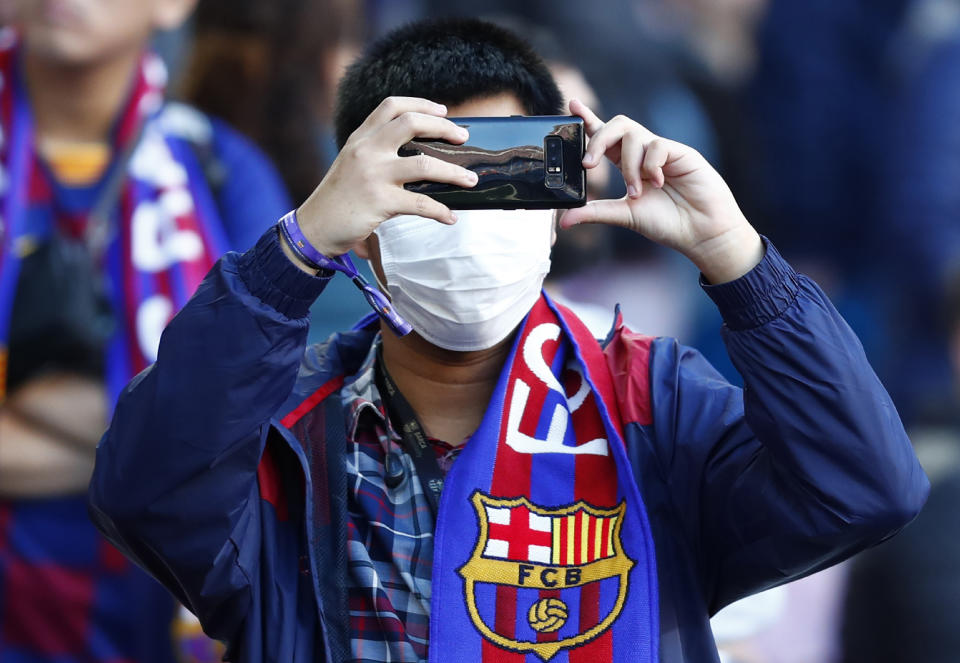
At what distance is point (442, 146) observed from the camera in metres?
1.90

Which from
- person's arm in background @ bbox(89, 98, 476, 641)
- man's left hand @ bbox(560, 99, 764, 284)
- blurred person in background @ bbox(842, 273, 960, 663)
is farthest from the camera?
blurred person in background @ bbox(842, 273, 960, 663)

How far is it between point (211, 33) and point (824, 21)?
2.26 m

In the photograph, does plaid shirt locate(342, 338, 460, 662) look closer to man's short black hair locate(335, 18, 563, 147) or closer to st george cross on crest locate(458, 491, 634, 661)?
st george cross on crest locate(458, 491, 634, 661)

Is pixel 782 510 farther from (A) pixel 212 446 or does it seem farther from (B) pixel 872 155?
(B) pixel 872 155

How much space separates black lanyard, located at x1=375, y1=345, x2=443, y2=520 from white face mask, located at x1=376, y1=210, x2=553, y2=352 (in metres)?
0.12

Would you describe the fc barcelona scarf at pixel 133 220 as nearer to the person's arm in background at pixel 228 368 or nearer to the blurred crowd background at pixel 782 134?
the blurred crowd background at pixel 782 134

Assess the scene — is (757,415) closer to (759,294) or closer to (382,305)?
(759,294)

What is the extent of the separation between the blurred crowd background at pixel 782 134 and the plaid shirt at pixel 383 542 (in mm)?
1770

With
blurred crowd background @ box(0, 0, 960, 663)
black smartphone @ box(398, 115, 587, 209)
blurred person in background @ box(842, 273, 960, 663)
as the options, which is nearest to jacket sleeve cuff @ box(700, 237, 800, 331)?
black smartphone @ box(398, 115, 587, 209)

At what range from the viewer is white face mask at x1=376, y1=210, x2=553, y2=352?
2.12 meters

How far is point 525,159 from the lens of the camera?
1.96 m

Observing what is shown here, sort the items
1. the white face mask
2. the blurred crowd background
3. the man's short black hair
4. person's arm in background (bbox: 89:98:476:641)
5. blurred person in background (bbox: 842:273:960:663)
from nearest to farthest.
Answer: person's arm in background (bbox: 89:98:476:641) < the white face mask < the man's short black hair < blurred person in background (bbox: 842:273:960:663) < the blurred crowd background

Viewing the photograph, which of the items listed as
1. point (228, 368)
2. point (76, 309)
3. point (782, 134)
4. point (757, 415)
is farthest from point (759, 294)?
point (782, 134)

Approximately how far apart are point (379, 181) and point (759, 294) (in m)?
0.56
